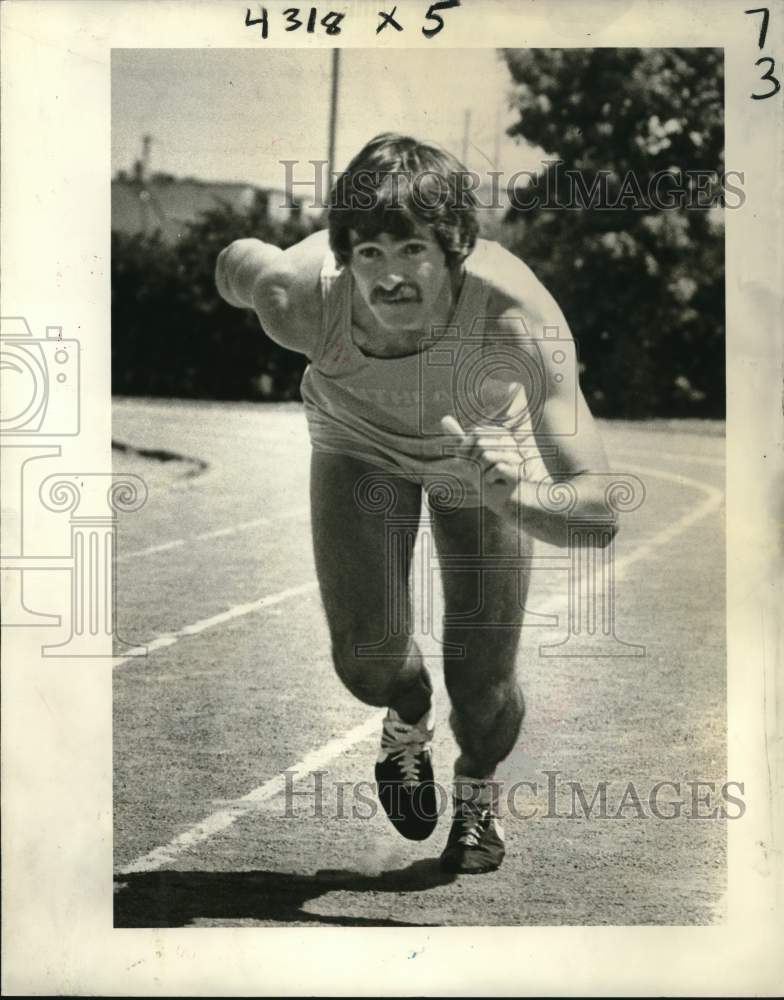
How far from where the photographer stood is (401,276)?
13.5 feet

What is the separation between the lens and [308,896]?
4148 mm

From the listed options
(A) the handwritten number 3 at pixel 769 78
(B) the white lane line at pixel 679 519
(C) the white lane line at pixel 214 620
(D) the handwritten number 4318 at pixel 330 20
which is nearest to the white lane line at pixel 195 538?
(C) the white lane line at pixel 214 620

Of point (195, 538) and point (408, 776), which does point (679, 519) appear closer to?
point (408, 776)

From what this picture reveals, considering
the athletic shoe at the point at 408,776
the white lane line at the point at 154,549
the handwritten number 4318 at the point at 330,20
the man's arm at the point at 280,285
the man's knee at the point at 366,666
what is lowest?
the athletic shoe at the point at 408,776

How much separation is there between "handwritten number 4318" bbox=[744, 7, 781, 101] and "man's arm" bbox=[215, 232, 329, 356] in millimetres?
1323

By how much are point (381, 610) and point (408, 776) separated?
0.48 meters

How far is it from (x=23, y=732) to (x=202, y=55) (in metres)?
1.97

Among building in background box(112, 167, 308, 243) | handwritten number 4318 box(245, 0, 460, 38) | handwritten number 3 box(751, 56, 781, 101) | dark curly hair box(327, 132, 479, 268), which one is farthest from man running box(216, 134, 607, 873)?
handwritten number 3 box(751, 56, 781, 101)

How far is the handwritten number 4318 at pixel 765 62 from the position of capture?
4.21 meters

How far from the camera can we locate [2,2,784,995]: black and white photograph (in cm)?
413

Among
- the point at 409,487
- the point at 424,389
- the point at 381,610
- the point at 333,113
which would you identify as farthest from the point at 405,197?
the point at 381,610

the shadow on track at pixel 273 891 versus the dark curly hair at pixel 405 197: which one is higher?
the dark curly hair at pixel 405 197

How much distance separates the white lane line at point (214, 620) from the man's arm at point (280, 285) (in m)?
0.67

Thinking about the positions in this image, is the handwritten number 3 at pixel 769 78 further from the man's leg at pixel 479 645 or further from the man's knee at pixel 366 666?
the man's knee at pixel 366 666
